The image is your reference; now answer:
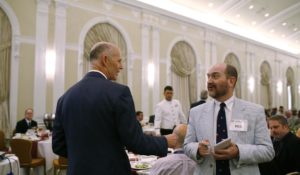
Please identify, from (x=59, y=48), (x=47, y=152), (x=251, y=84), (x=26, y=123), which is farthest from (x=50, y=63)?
(x=251, y=84)

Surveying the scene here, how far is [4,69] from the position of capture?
6.12 m

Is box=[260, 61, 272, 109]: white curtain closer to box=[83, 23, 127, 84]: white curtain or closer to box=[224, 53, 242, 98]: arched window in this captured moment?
box=[224, 53, 242, 98]: arched window

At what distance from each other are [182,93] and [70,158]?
8343mm

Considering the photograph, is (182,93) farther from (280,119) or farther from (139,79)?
(280,119)

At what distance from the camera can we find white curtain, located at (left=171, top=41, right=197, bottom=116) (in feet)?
31.4

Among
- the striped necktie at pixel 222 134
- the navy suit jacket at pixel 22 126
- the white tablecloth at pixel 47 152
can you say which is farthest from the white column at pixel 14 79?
the striped necktie at pixel 222 134

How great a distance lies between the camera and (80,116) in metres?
1.44

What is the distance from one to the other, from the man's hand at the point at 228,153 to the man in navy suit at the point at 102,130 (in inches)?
11.3

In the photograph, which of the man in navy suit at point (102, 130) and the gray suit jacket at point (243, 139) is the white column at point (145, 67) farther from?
the man in navy suit at point (102, 130)

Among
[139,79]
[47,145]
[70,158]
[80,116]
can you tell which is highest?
[139,79]

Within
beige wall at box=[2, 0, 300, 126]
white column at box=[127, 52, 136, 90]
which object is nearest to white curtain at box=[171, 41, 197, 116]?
beige wall at box=[2, 0, 300, 126]

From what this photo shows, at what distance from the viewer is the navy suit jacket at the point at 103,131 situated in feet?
4.58

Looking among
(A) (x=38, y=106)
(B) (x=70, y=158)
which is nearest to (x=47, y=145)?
(A) (x=38, y=106)

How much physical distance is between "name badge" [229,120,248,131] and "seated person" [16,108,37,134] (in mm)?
5368
